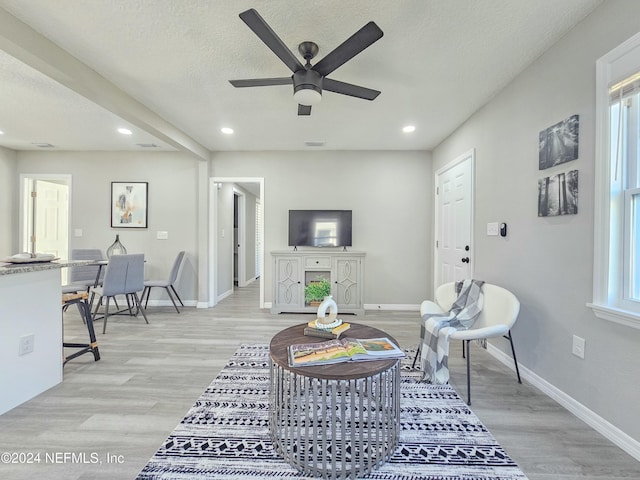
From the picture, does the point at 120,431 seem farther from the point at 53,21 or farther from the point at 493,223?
the point at 493,223

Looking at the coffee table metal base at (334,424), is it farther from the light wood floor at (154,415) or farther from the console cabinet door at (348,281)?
the console cabinet door at (348,281)

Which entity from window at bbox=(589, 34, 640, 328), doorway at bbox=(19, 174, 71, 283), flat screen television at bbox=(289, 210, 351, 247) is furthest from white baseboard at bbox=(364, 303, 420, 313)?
doorway at bbox=(19, 174, 71, 283)

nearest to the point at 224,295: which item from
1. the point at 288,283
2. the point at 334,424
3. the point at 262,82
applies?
the point at 288,283

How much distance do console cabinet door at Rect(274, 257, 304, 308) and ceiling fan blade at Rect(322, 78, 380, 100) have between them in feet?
8.60

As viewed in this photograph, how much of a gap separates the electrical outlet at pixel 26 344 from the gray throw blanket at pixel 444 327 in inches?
111

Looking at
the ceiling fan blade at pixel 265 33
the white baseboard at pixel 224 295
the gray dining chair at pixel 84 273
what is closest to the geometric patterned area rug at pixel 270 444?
the ceiling fan blade at pixel 265 33

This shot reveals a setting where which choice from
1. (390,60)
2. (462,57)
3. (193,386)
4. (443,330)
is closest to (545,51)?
(462,57)

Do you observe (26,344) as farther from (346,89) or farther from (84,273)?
(346,89)

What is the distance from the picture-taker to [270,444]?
1.64 metres

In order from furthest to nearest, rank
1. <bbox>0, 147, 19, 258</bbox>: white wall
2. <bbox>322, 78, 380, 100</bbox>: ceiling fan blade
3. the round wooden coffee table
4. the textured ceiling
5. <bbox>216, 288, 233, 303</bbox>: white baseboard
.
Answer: <bbox>216, 288, 233, 303</bbox>: white baseboard, <bbox>0, 147, 19, 258</bbox>: white wall, <bbox>322, 78, 380, 100</bbox>: ceiling fan blade, the textured ceiling, the round wooden coffee table

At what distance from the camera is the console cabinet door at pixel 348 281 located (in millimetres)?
4320

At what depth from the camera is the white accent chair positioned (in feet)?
6.90

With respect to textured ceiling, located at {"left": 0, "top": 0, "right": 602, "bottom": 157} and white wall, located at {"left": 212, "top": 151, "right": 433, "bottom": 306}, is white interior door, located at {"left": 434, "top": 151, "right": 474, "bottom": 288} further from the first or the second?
textured ceiling, located at {"left": 0, "top": 0, "right": 602, "bottom": 157}

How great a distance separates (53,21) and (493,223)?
11.9 feet
